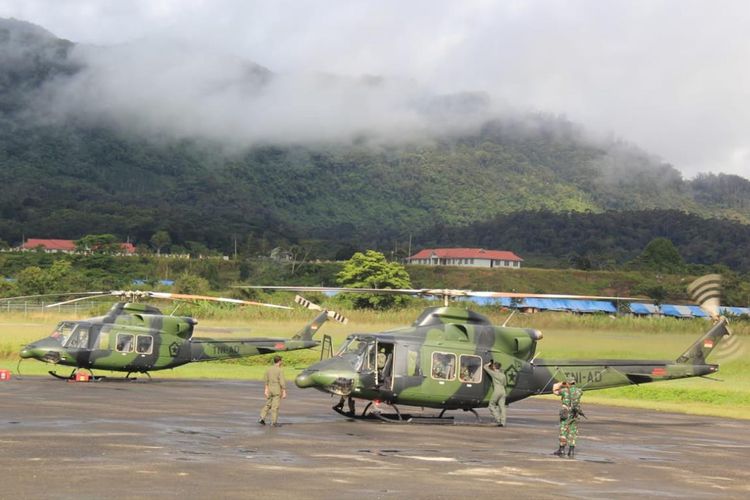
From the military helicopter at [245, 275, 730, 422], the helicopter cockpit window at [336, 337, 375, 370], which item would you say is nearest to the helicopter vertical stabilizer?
the military helicopter at [245, 275, 730, 422]

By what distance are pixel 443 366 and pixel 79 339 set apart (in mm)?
19378

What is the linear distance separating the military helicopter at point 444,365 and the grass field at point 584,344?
10.5m

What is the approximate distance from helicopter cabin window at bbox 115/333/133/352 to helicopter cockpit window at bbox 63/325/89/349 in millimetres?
1286

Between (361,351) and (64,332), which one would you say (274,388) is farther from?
(64,332)

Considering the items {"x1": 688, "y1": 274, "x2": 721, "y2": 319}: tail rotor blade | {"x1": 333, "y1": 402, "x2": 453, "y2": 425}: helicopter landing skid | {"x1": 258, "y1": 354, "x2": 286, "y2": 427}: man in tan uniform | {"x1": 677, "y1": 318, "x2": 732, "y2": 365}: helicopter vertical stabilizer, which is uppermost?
{"x1": 688, "y1": 274, "x2": 721, "y2": 319}: tail rotor blade

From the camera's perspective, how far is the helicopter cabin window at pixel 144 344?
1781 inches

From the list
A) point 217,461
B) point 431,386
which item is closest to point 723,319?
point 431,386

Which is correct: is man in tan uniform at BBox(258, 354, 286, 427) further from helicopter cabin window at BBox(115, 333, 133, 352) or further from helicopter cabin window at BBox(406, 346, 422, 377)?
helicopter cabin window at BBox(115, 333, 133, 352)

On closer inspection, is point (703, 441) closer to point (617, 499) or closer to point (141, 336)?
point (617, 499)

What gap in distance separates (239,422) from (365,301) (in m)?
82.5

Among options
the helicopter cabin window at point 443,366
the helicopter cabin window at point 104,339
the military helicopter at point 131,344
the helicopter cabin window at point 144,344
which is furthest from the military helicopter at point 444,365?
the helicopter cabin window at point 104,339

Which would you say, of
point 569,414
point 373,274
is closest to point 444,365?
point 569,414

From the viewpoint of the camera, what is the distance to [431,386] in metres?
31.3

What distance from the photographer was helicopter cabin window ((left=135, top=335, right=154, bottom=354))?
45.2 meters
